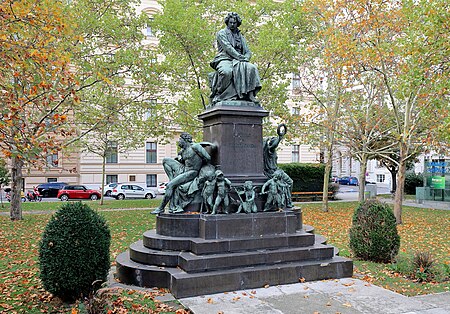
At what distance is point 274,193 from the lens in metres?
8.35

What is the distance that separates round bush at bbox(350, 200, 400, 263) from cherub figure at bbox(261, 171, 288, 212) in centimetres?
215

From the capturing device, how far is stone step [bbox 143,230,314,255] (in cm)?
722

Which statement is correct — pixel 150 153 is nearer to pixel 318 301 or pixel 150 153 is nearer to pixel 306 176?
pixel 306 176

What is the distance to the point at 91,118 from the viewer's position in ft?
65.7

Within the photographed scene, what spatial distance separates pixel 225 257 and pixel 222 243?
1.09 ft

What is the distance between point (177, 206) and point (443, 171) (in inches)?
956

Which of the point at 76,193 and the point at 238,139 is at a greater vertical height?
the point at 238,139

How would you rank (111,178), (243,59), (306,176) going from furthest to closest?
(111,178) < (306,176) < (243,59)

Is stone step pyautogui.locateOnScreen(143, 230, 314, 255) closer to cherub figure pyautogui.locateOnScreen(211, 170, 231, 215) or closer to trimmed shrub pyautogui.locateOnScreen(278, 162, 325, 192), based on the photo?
cherub figure pyautogui.locateOnScreen(211, 170, 231, 215)

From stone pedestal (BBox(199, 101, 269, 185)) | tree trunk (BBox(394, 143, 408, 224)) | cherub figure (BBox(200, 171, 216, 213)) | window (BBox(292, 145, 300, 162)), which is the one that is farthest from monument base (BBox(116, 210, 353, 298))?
window (BBox(292, 145, 300, 162))

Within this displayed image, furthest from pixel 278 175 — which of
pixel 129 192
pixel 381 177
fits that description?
pixel 381 177

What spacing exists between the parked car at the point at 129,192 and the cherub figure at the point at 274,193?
28588 mm

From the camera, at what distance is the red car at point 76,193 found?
108ft

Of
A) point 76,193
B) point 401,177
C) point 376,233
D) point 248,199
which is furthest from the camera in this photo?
point 76,193
